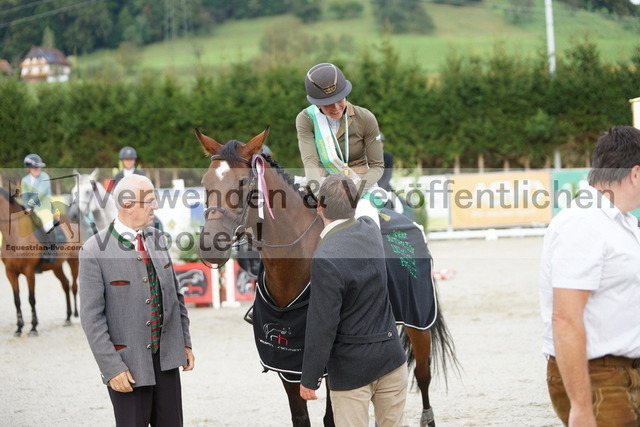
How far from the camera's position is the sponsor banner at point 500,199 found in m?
18.2

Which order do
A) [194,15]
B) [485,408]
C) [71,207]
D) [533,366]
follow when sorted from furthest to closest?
[194,15]
[71,207]
[533,366]
[485,408]

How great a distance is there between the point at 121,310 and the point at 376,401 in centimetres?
140

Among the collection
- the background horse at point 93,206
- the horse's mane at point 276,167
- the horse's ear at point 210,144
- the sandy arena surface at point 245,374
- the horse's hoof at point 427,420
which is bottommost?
the sandy arena surface at point 245,374

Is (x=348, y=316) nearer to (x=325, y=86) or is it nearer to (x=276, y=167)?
(x=276, y=167)

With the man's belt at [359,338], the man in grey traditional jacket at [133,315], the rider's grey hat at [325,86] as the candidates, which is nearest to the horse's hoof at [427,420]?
the man's belt at [359,338]

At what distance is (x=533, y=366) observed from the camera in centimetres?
709

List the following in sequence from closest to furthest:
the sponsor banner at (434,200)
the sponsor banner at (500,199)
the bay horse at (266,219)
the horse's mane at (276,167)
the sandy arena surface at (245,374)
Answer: the bay horse at (266,219)
the horse's mane at (276,167)
the sandy arena surface at (245,374)
the sponsor banner at (500,199)
the sponsor banner at (434,200)

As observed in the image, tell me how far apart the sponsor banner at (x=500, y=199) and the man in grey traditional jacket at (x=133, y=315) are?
15024mm

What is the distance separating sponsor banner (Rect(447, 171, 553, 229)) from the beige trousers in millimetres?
14969

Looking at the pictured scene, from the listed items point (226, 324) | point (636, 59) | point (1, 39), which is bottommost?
point (226, 324)

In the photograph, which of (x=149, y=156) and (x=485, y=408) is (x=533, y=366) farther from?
(x=149, y=156)

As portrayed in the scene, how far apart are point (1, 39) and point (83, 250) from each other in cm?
2556

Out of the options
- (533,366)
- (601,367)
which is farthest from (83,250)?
(533,366)

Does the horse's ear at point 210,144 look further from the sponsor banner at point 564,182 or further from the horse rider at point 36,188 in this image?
the sponsor banner at point 564,182
